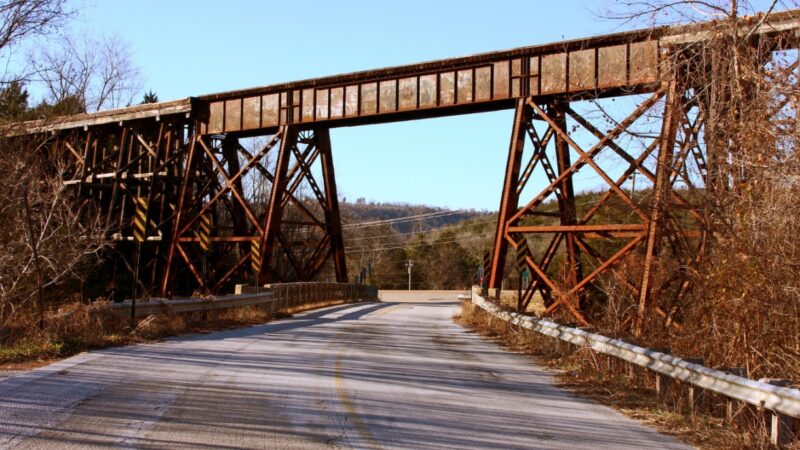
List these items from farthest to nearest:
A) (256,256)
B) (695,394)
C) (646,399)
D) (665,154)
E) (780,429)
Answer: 1. (256,256)
2. (665,154)
3. (646,399)
4. (695,394)
5. (780,429)

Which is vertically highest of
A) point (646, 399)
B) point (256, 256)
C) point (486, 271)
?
point (256, 256)

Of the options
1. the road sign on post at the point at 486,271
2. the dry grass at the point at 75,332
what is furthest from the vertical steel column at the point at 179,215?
the dry grass at the point at 75,332

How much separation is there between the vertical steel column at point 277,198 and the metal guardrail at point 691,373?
1538 cm

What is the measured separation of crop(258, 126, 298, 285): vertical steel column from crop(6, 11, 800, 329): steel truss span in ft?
0.19

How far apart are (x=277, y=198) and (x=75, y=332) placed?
47.9ft

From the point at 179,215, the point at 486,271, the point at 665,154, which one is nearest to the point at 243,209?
the point at 179,215

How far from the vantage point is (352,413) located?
7.89 meters

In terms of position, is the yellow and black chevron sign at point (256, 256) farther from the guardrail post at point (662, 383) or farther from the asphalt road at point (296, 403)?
the guardrail post at point (662, 383)

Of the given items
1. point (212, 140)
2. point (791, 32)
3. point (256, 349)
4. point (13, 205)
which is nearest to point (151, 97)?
point (212, 140)

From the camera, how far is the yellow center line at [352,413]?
6695 mm

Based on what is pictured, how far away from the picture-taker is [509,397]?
9531 mm

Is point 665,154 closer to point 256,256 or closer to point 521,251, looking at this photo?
point 521,251

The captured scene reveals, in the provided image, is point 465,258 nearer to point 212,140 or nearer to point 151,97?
point 151,97

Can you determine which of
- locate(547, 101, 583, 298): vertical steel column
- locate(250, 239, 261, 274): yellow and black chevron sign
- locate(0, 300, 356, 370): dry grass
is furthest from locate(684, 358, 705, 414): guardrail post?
locate(250, 239, 261, 274): yellow and black chevron sign
